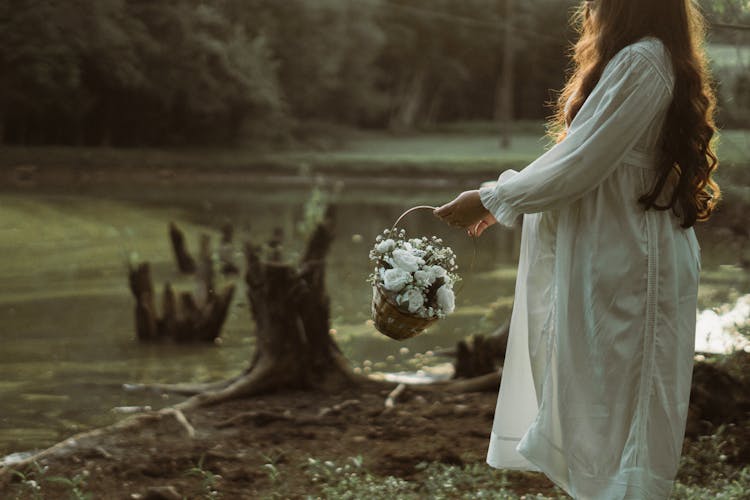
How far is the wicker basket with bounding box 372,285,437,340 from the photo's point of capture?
3.38 meters

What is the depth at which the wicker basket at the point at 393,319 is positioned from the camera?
338 cm

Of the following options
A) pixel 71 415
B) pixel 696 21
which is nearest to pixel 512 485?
pixel 696 21

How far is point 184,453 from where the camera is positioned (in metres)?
4.69

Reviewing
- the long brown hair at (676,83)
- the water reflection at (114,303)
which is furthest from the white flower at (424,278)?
the water reflection at (114,303)

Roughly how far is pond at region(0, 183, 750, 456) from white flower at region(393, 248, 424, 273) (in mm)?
210

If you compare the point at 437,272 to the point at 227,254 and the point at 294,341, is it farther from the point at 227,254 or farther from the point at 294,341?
the point at 227,254

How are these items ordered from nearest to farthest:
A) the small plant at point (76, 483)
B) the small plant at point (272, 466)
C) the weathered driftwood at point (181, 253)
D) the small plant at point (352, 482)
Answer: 1. the small plant at point (76, 483)
2. the small plant at point (352, 482)
3. the small plant at point (272, 466)
4. the weathered driftwood at point (181, 253)

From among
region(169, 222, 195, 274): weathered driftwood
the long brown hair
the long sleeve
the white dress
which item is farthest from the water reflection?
the long brown hair

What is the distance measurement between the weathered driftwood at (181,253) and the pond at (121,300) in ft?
1.00

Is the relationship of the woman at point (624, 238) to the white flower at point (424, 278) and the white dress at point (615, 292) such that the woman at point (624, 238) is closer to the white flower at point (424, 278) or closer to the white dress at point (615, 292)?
the white dress at point (615, 292)

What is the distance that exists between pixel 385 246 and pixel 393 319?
0.25m

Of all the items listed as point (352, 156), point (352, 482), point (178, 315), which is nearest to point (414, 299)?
point (352, 482)

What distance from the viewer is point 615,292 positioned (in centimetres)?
304

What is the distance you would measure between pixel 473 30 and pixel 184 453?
154 ft
